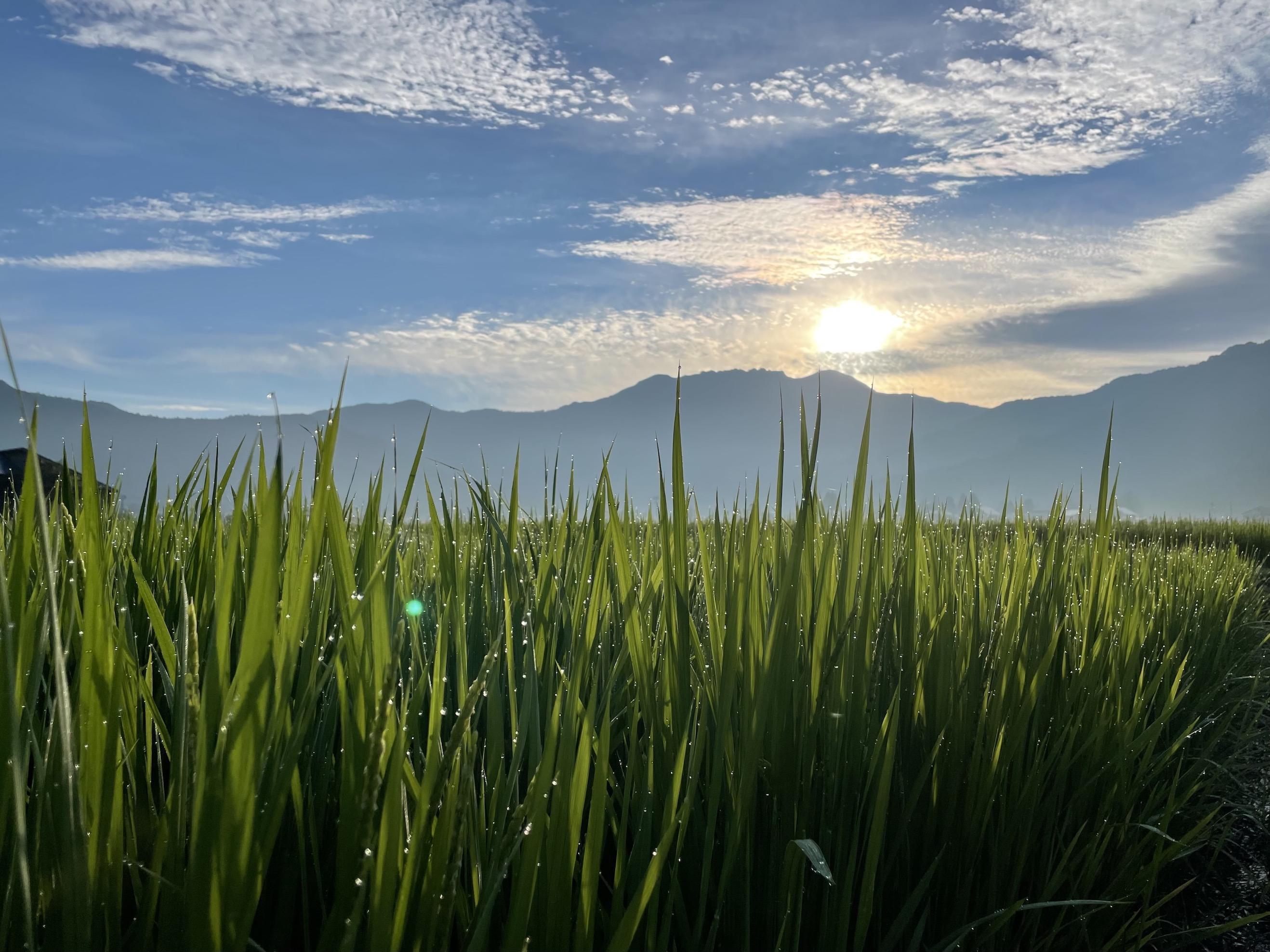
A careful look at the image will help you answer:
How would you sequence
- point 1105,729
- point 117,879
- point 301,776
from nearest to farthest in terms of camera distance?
point 117,879 → point 301,776 → point 1105,729

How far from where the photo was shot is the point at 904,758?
1.20 meters

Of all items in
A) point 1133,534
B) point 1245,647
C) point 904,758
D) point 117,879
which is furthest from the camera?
point 1133,534

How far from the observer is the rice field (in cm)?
60

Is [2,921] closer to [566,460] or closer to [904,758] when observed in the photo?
[904,758]

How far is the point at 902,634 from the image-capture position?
1246 mm

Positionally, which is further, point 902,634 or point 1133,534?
point 1133,534

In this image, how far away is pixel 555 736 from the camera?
0.67m

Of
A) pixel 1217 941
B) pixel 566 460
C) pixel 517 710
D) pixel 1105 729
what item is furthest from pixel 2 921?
pixel 1217 941

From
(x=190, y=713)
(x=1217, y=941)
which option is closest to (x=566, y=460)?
(x=190, y=713)

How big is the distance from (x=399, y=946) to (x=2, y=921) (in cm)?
30

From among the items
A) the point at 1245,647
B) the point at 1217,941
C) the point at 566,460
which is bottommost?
the point at 1217,941

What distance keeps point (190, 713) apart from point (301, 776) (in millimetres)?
395

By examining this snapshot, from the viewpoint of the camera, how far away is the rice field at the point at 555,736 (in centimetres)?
60

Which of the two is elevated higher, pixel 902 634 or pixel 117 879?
pixel 902 634
